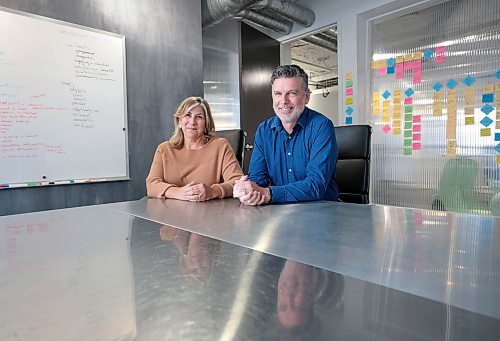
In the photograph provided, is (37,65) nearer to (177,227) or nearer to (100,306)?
(177,227)

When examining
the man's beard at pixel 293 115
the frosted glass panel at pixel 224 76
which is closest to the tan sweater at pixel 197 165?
the man's beard at pixel 293 115

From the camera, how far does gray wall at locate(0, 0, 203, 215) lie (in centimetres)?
227

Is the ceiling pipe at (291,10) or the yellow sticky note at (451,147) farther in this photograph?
the ceiling pipe at (291,10)

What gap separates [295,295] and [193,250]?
28cm

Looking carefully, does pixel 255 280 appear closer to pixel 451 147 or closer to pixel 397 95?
pixel 451 147

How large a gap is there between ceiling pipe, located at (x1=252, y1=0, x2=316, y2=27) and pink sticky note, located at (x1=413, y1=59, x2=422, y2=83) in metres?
1.23

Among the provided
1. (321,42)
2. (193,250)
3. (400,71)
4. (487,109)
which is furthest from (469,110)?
(193,250)

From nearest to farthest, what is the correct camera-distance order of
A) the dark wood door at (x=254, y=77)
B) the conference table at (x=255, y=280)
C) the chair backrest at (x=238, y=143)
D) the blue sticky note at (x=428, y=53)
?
the conference table at (x=255, y=280) → the chair backrest at (x=238, y=143) → the blue sticky note at (x=428, y=53) → the dark wood door at (x=254, y=77)

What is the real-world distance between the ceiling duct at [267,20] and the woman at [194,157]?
2022 mm

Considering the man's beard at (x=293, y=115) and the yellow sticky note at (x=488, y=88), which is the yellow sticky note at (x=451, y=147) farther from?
the man's beard at (x=293, y=115)

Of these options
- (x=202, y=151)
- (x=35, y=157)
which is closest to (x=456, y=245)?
(x=202, y=151)

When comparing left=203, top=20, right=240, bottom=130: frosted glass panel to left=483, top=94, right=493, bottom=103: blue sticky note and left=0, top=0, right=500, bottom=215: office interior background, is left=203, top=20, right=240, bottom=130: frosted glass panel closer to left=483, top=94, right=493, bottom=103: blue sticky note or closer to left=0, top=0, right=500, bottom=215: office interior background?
left=0, top=0, right=500, bottom=215: office interior background

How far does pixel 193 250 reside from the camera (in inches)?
26.4

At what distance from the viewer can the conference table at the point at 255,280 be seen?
36 cm
